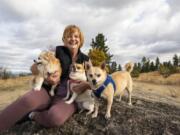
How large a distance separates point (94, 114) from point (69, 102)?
1.49 feet

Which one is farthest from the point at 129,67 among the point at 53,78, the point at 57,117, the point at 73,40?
the point at 57,117

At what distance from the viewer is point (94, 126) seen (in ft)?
14.3

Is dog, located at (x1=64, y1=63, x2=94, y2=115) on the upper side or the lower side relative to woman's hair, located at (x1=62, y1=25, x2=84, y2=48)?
lower

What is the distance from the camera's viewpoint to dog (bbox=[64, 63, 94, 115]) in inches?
180

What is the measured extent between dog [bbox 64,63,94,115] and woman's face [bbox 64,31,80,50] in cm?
39

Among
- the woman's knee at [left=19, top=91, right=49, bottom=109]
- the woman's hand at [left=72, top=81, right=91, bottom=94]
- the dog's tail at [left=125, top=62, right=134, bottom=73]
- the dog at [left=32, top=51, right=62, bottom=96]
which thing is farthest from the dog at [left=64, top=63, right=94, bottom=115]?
the dog's tail at [left=125, top=62, right=134, bottom=73]

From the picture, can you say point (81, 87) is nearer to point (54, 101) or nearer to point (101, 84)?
point (101, 84)

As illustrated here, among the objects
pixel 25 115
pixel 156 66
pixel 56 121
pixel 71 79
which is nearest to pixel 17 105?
pixel 25 115

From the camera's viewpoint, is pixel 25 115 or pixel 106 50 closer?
pixel 25 115

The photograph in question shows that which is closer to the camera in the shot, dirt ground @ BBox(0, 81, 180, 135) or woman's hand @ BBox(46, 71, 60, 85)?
dirt ground @ BBox(0, 81, 180, 135)

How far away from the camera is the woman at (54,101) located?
4.34 meters

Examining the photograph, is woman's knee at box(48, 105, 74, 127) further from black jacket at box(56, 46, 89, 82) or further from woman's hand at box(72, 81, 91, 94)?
black jacket at box(56, 46, 89, 82)

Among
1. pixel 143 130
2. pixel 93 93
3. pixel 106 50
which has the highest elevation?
pixel 106 50

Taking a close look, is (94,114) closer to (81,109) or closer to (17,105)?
(81,109)
